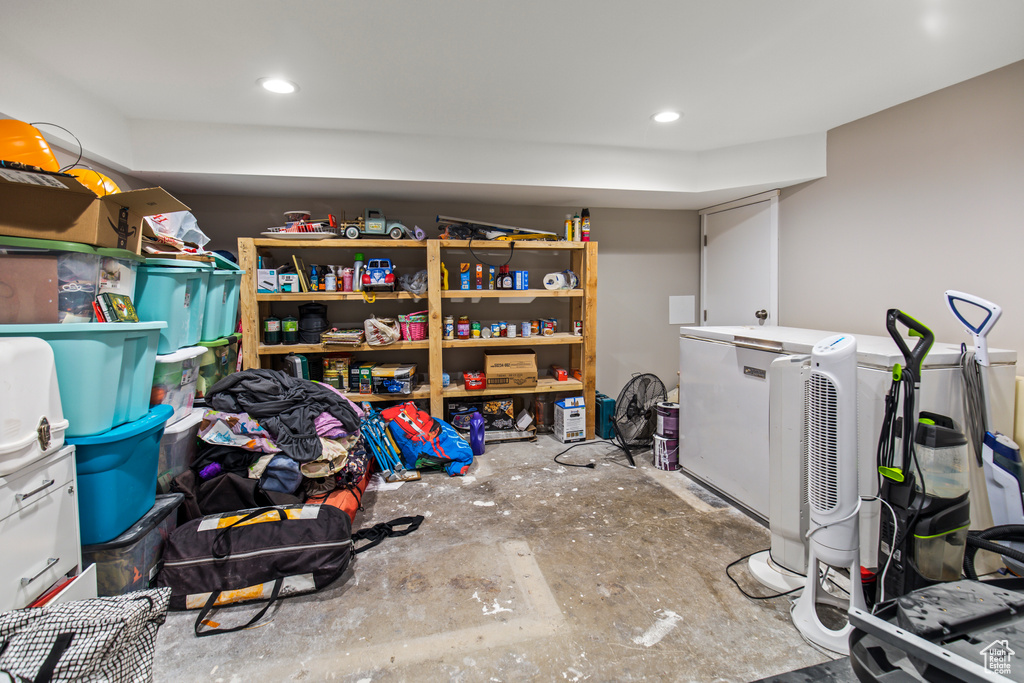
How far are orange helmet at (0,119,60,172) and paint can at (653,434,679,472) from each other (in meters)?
3.44

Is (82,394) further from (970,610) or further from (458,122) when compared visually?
(970,610)

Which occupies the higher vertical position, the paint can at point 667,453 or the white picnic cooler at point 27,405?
the white picnic cooler at point 27,405

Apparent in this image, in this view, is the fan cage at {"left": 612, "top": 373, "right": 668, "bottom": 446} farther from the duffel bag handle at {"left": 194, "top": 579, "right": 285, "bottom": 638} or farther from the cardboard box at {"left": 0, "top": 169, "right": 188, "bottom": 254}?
the cardboard box at {"left": 0, "top": 169, "right": 188, "bottom": 254}

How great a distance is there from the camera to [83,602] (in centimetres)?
118

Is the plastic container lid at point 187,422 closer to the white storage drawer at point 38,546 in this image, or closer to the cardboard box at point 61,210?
the white storage drawer at point 38,546

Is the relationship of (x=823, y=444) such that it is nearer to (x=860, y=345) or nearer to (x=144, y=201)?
(x=860, y=345)

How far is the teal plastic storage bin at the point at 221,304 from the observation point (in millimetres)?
2582

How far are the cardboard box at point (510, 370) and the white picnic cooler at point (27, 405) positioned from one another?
2.58 metres

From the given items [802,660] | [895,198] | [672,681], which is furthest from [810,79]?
[672,681]

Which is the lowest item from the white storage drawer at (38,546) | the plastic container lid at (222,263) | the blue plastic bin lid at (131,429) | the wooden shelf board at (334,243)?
the white storage drawer at (38,546)

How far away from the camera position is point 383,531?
90.6 inches

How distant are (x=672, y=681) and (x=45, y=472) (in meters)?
2.08

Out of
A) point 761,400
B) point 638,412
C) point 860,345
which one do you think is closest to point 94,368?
point 761,400

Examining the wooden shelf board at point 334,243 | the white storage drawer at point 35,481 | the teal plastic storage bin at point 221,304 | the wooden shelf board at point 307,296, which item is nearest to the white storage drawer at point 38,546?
the white storage drawer at point 35,481
